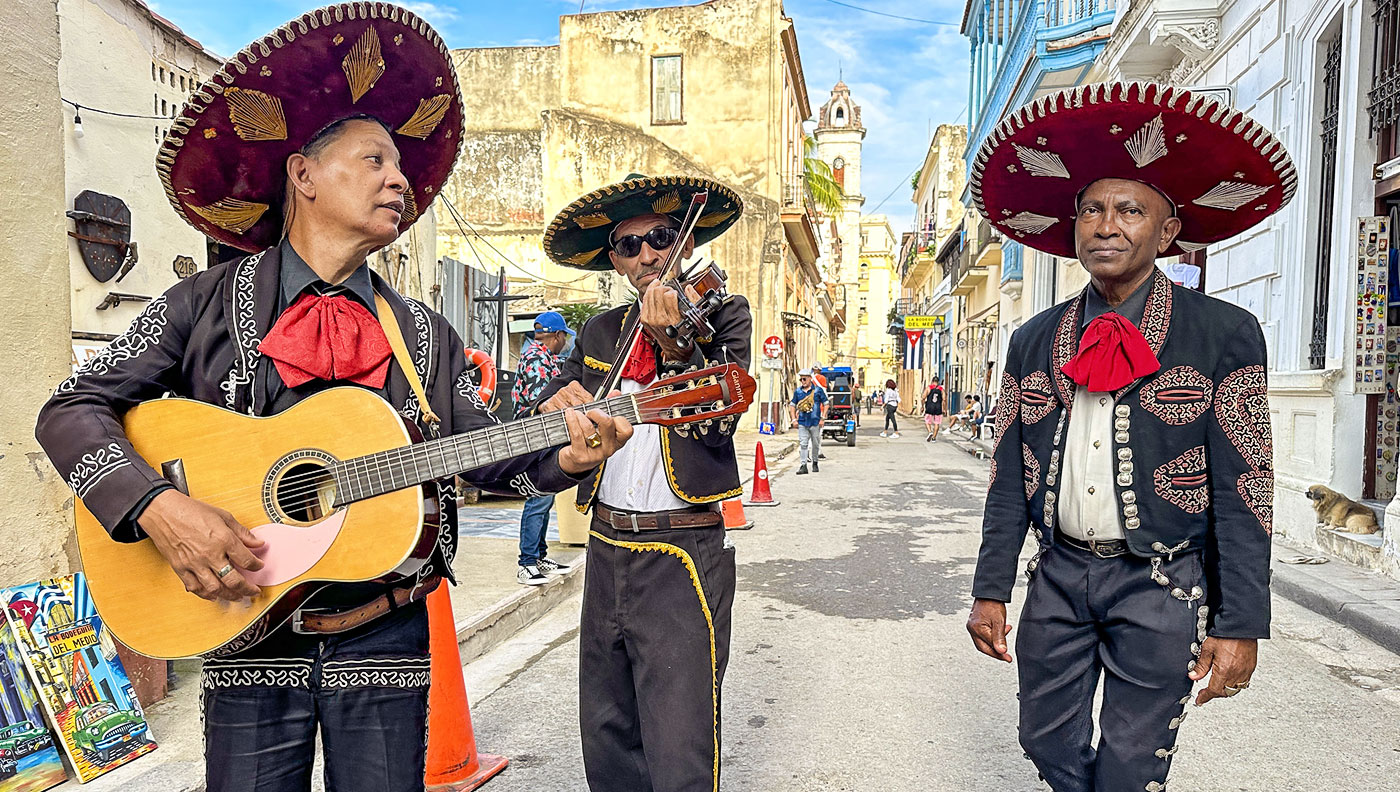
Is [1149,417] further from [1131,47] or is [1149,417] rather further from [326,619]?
[1131,47]

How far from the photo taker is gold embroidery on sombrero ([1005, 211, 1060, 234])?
287 centimetres

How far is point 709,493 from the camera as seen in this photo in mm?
2490

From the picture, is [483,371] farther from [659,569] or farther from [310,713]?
[310,713]

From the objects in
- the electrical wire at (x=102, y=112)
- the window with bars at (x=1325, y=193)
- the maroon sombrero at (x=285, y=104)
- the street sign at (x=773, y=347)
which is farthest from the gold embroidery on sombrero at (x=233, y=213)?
the street sign at (x=773, y=347)

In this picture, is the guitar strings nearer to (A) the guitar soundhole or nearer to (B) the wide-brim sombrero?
(A) the guitar soundhole

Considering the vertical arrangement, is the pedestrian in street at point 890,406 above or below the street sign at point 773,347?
below

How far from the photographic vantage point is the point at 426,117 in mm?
2197

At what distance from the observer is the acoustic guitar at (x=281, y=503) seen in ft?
5.87

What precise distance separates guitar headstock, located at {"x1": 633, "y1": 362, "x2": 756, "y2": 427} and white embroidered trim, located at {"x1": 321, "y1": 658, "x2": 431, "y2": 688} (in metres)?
0.78

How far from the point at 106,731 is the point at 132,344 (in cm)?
231

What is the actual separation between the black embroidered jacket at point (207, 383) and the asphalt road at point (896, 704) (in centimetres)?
192

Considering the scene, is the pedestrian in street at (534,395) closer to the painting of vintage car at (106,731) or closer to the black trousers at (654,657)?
the painting of vintage car at (106,731)

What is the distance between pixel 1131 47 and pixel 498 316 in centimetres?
1094

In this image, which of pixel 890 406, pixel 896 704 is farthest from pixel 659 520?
pixel 890 406
